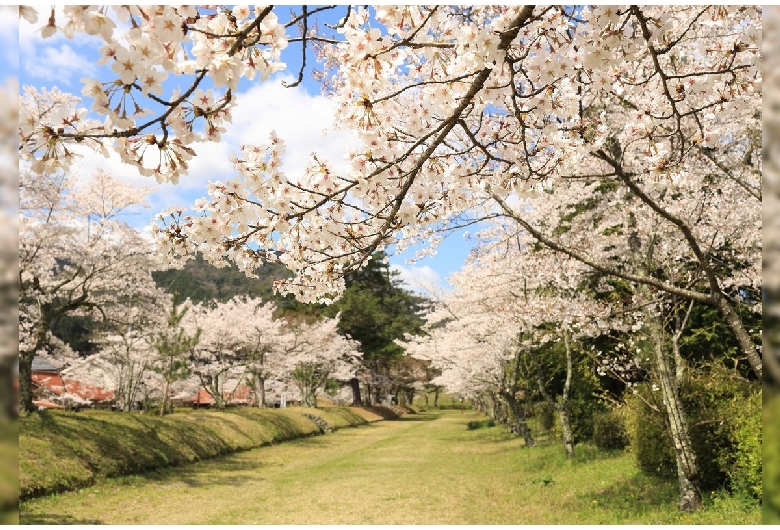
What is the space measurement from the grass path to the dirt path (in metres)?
0.02

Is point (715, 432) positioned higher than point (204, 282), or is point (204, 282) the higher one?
point (204, 282)

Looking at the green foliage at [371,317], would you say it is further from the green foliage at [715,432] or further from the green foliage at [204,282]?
the green foliage at [715,432]

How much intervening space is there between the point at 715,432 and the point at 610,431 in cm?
487

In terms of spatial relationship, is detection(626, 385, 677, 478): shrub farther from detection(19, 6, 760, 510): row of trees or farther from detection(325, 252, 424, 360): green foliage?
detection(325, 252, 424, 360): green foliage

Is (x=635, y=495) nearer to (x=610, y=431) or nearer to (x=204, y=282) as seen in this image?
(x=610, y=431)

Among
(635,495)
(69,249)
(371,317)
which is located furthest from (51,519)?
(371,317)

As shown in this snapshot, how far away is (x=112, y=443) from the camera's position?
10602mm

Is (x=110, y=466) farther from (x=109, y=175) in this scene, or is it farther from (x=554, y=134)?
(x=554, y=134)

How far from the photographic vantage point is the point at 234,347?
86.8ft

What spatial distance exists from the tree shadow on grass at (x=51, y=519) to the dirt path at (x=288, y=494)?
0.04ft

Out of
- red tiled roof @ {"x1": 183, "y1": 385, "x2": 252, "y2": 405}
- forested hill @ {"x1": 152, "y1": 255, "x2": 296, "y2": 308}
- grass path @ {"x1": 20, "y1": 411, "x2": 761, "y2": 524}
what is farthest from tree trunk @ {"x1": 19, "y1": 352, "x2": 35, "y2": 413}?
forested hill @ {"x1": 152, "y1": 255, "x2": 296, "y2": 308}

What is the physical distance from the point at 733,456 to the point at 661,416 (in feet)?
3.50

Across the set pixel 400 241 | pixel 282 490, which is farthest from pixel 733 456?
pixel 282 490

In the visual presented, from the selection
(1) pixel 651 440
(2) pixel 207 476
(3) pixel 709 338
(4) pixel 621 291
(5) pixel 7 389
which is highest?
(4) pixel 621 291
